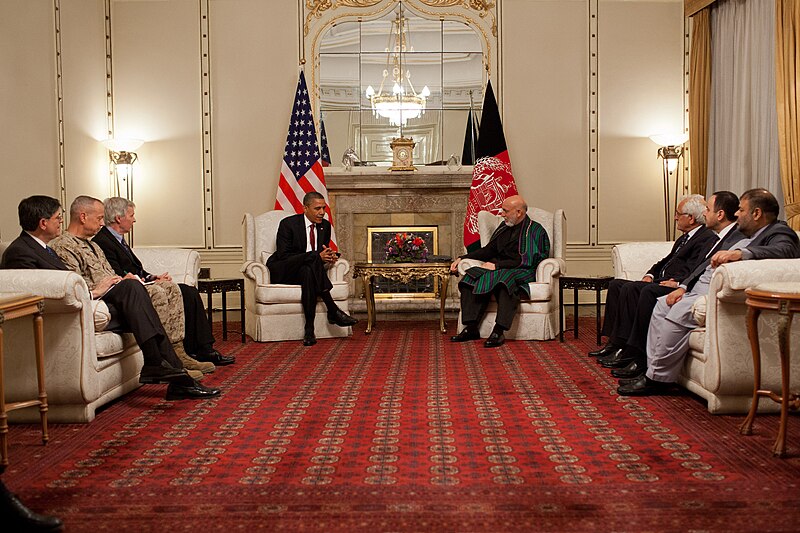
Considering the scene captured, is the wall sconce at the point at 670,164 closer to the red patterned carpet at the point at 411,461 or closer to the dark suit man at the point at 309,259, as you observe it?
the dark suit man at the point at 309,259

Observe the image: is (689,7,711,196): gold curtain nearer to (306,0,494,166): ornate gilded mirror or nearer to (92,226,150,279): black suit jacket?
(306,0,494,166): ornate gilded mirror

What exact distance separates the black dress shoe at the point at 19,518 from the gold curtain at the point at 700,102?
7.31 metres

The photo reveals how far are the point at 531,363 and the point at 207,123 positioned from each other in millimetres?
5002

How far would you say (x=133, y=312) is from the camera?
4543 millimetres

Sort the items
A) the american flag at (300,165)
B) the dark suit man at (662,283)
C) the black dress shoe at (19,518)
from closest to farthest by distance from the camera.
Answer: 1. the black dress shoe at (19,518)
2. the dark suit man at (662,283)
3. the american flag at (300,165)

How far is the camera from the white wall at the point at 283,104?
892cm

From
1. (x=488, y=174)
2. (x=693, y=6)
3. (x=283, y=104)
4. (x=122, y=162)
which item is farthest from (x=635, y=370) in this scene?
(x=122, y=162)

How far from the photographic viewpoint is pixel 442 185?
8945 millimetres

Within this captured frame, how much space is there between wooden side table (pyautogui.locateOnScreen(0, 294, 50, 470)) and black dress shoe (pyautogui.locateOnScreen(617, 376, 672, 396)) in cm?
312

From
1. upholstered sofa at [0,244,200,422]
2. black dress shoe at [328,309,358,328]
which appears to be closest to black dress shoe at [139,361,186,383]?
upholstered sofa at [0,244,200,422]

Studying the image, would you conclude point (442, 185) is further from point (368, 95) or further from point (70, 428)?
point (70, 428)

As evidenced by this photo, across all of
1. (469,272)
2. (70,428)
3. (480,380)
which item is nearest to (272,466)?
(70,428)

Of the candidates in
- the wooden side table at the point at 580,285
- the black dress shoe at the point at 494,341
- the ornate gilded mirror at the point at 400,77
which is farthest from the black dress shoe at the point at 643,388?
the ornate gilded mirror at the point at 400,77

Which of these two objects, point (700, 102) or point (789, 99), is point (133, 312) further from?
point (700, 102)
